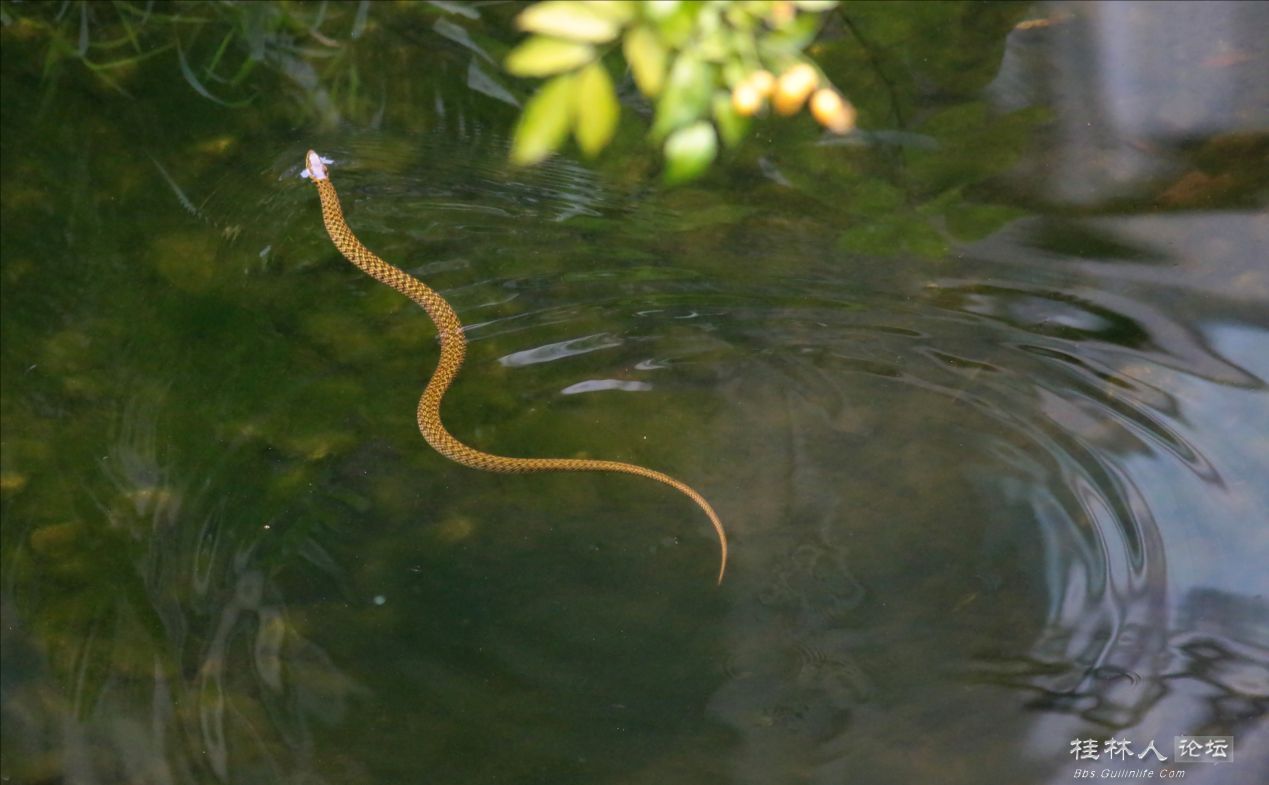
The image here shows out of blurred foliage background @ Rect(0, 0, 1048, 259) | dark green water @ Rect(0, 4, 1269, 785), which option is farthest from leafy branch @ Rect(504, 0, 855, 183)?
dark green water @ Rect(0, 4, 1269, 785)

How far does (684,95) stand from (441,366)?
2.49 metres

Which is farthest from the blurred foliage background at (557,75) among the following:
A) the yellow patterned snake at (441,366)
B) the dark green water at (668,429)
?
the yellow patterned snake at (441,366)

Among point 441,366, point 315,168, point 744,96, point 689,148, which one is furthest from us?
point 315,168

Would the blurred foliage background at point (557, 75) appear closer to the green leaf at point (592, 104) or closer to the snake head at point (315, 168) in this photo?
the snake head at point (315, 168)

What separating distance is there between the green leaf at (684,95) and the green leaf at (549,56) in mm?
203

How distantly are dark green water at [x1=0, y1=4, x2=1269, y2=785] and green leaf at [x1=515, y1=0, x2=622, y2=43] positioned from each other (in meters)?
2.37

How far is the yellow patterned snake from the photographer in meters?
3.88

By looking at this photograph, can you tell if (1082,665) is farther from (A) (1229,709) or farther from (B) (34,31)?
(B) (34,31)

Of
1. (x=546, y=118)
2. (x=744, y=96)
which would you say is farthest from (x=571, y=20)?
(x=744, y=96)

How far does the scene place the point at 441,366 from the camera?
4148 mm

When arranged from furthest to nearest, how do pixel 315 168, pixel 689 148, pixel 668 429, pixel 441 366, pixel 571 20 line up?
pixel 315 168, pixel 441 366, pixel 668 429, pixel 689 148, pixel 571 20

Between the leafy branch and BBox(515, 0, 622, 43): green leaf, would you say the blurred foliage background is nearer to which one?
the leafy branch

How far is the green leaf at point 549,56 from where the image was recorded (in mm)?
1699

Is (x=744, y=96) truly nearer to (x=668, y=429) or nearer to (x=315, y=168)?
(x=668, y=429)
